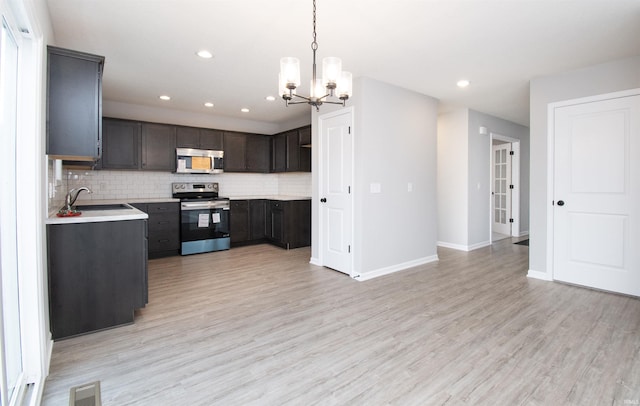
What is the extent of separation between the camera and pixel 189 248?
5188 millimetres

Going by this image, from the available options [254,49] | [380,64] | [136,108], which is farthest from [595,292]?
[136,108]

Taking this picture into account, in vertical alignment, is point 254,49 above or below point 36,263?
above

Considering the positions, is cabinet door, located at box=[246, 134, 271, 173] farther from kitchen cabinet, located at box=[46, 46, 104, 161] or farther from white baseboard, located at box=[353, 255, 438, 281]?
kitchen cabinet, located at box=[46, 46, 104, 161]

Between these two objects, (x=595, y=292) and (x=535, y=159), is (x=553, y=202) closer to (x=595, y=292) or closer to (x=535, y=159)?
(x=535, y=159)

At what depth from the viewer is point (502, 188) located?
6957 millimetres

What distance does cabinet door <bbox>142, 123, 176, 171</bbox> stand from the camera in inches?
204

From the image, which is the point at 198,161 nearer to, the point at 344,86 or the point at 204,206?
the point at 204,206

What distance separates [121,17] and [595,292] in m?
5.28

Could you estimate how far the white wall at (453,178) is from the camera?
5.41m

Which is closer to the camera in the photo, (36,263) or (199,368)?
(36,263)

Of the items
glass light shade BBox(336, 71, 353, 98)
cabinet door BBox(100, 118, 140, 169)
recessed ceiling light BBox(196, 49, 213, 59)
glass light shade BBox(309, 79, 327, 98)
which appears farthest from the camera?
cabinet door BBox(100, 118, 140, 169)

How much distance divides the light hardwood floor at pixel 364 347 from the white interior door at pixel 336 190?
559 millimetres

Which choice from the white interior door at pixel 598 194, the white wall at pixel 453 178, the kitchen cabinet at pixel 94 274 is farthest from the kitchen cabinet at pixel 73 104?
the white wall at pixel 453 178

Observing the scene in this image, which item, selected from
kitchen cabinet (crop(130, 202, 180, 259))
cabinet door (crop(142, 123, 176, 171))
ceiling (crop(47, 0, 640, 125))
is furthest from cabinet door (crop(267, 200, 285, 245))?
ceiling (crop(47, 0, 640, 125))
